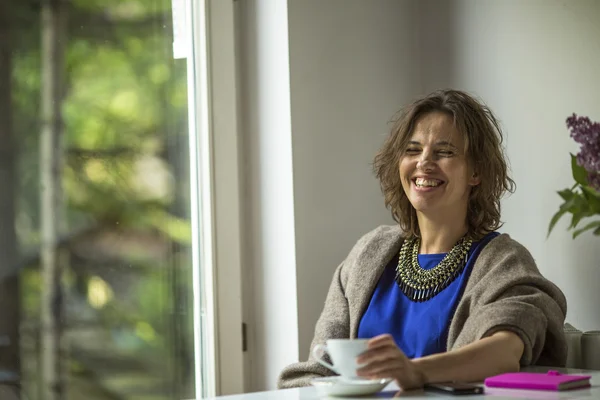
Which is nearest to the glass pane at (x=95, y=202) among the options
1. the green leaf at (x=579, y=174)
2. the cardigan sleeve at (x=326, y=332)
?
the cardigan sleeve at (x=326, y=332)

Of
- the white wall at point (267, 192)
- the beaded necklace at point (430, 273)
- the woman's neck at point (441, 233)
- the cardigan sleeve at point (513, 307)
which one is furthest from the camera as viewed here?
the white wall at point (267, 192)

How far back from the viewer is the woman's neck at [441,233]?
7.29ft

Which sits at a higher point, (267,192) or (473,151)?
(473,151)

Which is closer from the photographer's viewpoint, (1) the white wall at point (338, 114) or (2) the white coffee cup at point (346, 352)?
(2) the white coffee cup at point (346, 352)

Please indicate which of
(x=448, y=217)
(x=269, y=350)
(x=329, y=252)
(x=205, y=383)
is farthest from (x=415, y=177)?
(x=205, y=383)

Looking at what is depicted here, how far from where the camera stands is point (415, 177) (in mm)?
2271

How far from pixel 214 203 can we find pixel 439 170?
0.71 metres

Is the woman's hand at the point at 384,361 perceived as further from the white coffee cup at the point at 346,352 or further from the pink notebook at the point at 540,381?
the pink notebook at the point at 540,381

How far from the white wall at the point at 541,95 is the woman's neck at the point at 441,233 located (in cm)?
30

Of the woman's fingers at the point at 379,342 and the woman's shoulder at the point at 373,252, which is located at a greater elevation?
the woman's shoulder at the point at 373,252

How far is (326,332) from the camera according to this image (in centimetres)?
220

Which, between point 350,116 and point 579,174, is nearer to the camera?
point 579,174

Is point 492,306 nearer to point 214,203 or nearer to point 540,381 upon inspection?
point 540,381

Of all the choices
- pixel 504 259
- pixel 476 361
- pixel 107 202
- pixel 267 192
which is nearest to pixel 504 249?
pixel 504 259
